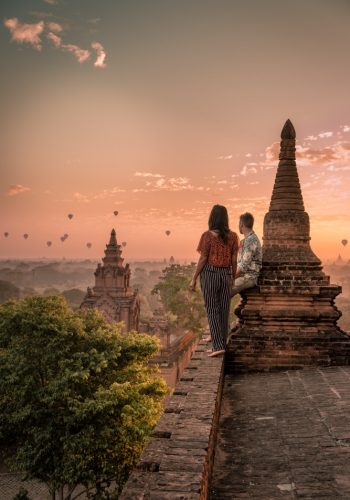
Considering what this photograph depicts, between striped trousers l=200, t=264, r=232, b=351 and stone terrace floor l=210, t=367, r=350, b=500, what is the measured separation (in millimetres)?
970

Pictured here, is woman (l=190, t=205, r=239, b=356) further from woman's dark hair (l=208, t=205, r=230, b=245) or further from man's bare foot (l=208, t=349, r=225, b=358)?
man's bare foot (l=208, t=349, r=225, b=358)

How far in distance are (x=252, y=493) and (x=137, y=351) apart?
42.7ft

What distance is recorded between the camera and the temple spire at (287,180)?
7.93 meters

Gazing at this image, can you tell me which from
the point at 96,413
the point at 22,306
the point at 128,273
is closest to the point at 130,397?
the point at 96,413

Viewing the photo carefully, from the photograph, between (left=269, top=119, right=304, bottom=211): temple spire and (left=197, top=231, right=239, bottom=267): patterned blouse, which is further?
(left=269, top=119, right=304, bottom=211): temple spire

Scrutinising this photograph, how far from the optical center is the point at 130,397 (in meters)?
13.9

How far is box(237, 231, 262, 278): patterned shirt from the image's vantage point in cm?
664

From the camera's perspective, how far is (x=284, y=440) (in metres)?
3.97

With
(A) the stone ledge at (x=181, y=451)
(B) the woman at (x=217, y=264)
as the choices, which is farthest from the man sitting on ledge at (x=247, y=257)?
(A) the stone ledge at (x=181, y=451)

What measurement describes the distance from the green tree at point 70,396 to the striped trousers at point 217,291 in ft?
27.0

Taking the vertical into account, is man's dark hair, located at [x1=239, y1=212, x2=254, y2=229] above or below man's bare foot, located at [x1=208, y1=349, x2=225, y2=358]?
above

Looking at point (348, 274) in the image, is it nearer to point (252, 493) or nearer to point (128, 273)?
point (128, 273)

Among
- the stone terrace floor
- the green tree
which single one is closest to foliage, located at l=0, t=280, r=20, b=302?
the green tree

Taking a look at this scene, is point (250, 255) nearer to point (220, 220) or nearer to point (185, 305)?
point (220, 220)
